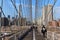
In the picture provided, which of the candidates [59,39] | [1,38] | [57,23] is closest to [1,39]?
[1,38]

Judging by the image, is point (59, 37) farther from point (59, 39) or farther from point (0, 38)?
point (0, 38)

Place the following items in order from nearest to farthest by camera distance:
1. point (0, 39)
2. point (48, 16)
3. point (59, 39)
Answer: point (0, 39)
point (59, 39)
point (48, 16)

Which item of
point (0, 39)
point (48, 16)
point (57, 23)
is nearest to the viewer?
point (0, 39)

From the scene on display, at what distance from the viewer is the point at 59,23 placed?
51.8 m

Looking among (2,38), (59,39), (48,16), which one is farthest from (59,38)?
(48,16)

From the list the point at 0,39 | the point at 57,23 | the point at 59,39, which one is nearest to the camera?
the point at 0,39

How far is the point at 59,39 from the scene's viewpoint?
314 inches

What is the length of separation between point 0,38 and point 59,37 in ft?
9.99

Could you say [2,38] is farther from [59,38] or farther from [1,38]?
[59,38]

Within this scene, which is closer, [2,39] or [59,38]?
[2,39]

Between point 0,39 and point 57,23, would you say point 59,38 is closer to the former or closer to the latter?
point 0,39

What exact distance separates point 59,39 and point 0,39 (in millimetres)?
2921

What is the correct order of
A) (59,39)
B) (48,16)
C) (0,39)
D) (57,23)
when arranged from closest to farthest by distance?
(0,39) < (59,39) < (48,16) < (57,23)

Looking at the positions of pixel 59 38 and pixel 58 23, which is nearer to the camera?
pixel 59 38
